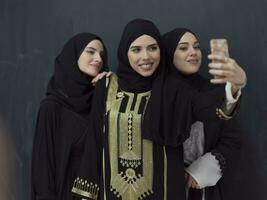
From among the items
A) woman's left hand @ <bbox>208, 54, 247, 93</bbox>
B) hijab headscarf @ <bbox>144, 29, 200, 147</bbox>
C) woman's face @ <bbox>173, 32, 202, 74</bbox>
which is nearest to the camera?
woman's left hand @ <bbox>208, 54, 247, 93</bbox>

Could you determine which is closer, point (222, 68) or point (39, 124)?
point (222, 68)

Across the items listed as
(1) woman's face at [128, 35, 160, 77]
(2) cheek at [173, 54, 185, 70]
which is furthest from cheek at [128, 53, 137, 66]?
(2) cheek at [173, 54, 185, 70]

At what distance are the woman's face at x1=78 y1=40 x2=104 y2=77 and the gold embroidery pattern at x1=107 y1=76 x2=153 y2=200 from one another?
27 cm

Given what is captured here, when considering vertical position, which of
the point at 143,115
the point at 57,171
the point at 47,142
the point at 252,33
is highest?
the point at 252,33

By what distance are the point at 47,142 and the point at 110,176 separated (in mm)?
337

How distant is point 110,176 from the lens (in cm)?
171

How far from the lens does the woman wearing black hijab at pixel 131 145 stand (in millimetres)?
1667

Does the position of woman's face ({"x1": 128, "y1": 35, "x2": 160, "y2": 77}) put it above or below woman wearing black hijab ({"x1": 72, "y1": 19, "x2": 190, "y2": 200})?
above

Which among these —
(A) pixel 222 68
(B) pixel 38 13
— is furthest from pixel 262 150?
(B) pixel 38 13

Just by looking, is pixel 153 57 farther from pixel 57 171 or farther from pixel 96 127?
pixel 57 171

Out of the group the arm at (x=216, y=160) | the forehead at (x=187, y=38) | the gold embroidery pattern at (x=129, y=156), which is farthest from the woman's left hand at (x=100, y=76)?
the arm at (x=216, y=160)

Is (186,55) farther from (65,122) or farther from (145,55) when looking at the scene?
(65,122)

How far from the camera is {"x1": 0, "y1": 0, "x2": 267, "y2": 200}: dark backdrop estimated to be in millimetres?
2057

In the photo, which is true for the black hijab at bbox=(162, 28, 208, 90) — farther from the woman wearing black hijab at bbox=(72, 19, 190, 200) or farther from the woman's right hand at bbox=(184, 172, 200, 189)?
the woman's right hand at bbox=(184, 172, 200, 189)
